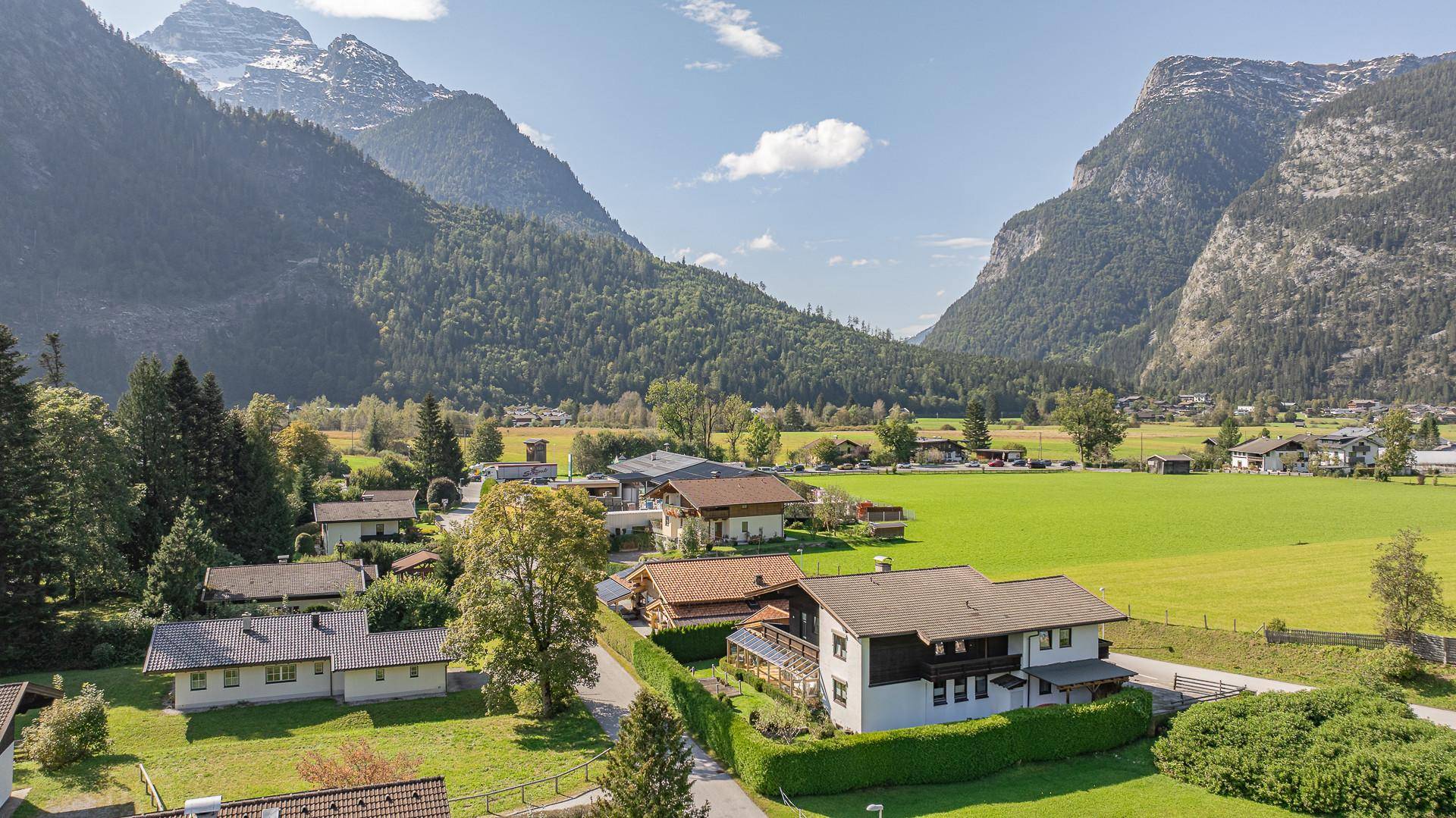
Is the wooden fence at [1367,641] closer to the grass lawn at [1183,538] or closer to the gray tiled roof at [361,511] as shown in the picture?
the grass lawn at [1183,538]

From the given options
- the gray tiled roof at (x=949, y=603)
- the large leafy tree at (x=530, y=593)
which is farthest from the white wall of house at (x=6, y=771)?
the gray tiled roof at (x=949, y=603)

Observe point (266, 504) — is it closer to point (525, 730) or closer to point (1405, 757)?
point (525, 730)

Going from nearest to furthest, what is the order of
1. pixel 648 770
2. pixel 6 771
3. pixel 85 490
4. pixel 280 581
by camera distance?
pixel 648 770
pixel 6 771
pixel 85 490
pixel 280 581

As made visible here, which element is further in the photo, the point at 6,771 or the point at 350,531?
the point at 350,531

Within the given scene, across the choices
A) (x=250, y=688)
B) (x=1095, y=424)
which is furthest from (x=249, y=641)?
(x=1095, y=424)

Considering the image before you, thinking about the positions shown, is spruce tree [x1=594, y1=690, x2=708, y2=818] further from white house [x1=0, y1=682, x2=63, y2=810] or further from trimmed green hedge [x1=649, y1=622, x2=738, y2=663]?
trimmed green hedge [x1=649, y1=622, x2=738, y2=663]

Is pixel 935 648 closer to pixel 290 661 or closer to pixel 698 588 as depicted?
pixel 698 588

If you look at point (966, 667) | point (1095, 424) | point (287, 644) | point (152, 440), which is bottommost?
point (287, 644)
